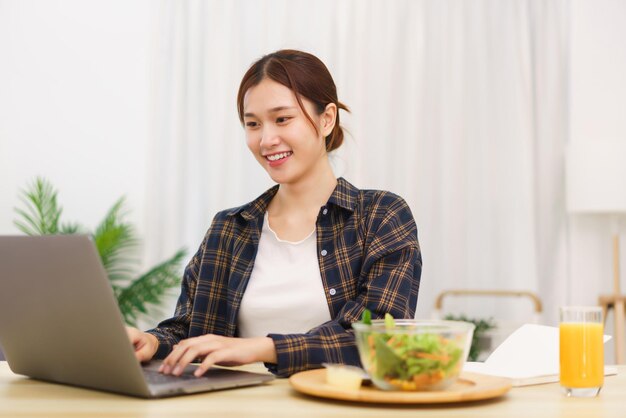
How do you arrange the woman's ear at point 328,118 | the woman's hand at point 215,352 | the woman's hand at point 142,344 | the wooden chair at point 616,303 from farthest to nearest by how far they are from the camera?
the wooden chair at point 616,303, the woman's ear at point 328,118, the woman's hand at point 142,344, the woman's hand at point 215,352

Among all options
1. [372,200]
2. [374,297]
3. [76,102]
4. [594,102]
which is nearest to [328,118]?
[372,200]

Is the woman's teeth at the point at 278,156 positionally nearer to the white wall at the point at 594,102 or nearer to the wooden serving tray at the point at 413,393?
the wooden serving tray at the point at 413,393

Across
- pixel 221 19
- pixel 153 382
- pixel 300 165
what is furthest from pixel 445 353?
pixel 221 19

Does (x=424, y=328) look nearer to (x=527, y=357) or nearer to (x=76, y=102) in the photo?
(x=527, y=357)

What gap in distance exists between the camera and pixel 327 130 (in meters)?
2.02

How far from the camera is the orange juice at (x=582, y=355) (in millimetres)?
1167

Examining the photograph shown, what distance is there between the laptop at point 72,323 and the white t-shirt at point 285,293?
52 cm

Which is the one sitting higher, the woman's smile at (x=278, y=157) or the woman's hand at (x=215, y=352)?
the woman's smile at (x=278, y=157)

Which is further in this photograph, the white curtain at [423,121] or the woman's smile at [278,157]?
the white curtain at [423,121]

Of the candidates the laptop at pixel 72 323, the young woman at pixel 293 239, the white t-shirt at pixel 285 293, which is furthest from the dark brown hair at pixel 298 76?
the laptop at pixel 72 323

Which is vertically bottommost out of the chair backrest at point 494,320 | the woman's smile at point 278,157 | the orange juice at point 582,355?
the chair backrest at point 494,320

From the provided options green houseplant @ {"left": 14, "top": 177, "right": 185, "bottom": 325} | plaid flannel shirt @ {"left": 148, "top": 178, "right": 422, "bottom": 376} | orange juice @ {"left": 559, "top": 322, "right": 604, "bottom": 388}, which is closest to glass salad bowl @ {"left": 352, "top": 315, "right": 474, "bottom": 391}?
orange juice @ {"left": 559, "top": 322, "right": 604, "bottom": 388}

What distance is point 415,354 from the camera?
3.58 feet

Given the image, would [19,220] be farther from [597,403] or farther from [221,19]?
[597,403]
